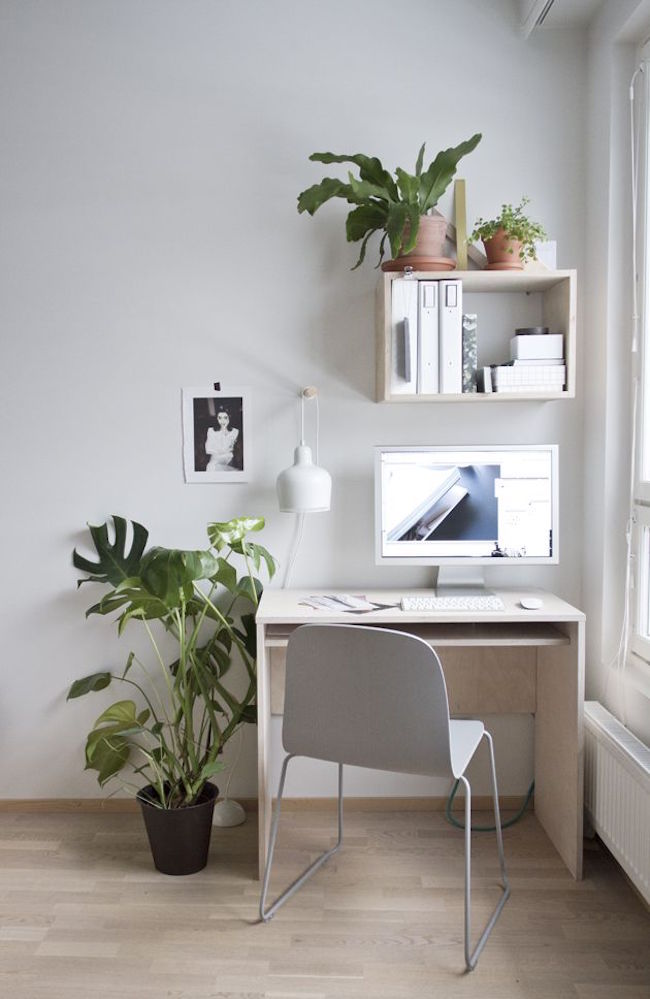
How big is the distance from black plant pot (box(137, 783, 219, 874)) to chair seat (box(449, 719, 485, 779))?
77 cm

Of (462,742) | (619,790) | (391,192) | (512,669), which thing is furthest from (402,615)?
(391,192)

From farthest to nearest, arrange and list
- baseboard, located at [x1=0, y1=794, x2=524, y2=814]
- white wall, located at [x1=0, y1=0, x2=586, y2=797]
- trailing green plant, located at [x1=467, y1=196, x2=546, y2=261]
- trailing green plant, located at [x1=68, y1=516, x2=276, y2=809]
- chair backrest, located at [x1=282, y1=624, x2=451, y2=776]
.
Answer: baseboard, located at [x1=0, y1=794, x2=524, y2=814], white wall, located at [x1=0, y1=0, x2=586, y2=797], trailing green plant, located at [x1=467, y1=196, x2=546, y2=261], trailing green plant, located at [x1=68, y1=516, x2=276, y2=809], chair backrest, located at [x1=282, y1=624, x2=451, y2=776]

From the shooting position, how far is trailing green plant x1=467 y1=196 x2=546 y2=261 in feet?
8.52

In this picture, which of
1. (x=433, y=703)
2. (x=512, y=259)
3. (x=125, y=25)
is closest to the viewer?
(x=433, y=703)

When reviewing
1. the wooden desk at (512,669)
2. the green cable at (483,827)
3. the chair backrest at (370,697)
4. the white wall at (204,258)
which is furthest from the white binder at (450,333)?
the green cable at (483,827)

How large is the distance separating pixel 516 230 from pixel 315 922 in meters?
2.02

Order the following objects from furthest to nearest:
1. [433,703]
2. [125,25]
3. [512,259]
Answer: [125,25] → [512,259] → [433,703]

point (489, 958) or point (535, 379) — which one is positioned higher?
point (535, 379)

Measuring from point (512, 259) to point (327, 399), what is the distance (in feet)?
2.41

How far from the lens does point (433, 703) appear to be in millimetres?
2023

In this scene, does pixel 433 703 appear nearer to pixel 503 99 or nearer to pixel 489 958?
pixel 489 958

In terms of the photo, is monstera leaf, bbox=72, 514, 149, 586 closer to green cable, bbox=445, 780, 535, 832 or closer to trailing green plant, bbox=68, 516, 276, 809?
trailing green plant, bbox=68, 516, 276, 809

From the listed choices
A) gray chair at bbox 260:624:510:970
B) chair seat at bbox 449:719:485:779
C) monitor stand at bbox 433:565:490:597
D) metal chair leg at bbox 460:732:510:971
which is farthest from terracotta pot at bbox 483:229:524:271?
metal chair leg at bbox 460:732:510:971

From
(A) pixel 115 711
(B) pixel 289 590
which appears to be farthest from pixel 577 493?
(A) pixel 115 711
